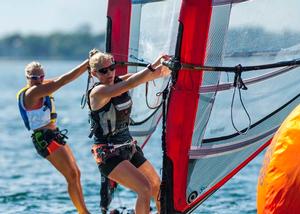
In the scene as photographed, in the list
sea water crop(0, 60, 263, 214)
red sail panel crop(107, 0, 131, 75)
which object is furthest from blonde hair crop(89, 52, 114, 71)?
sea water crop(0, 60, 263, 214)

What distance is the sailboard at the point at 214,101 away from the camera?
263 inches

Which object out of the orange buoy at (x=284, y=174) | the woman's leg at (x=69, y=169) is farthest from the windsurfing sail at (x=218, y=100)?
the woman's leg at (x=69, y=169)

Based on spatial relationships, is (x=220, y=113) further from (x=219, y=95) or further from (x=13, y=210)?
(x=13, y=210)

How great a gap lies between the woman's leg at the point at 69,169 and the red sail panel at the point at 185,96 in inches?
Answer: 53.5

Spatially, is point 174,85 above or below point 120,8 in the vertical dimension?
below

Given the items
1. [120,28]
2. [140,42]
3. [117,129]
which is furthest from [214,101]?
[120,28]

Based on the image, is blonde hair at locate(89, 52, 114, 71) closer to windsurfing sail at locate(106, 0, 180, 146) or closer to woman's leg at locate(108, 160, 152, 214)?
woman's leg at locate(108, 160, 152, 214)

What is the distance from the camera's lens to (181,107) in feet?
22.2

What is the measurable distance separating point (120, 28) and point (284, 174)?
125 inches

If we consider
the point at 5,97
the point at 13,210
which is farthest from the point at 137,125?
the point at 5,97

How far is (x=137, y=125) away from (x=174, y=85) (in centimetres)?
231

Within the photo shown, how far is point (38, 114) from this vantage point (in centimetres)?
791

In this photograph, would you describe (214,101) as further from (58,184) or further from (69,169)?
(58,184)

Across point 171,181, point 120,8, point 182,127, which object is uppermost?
point 120,8
